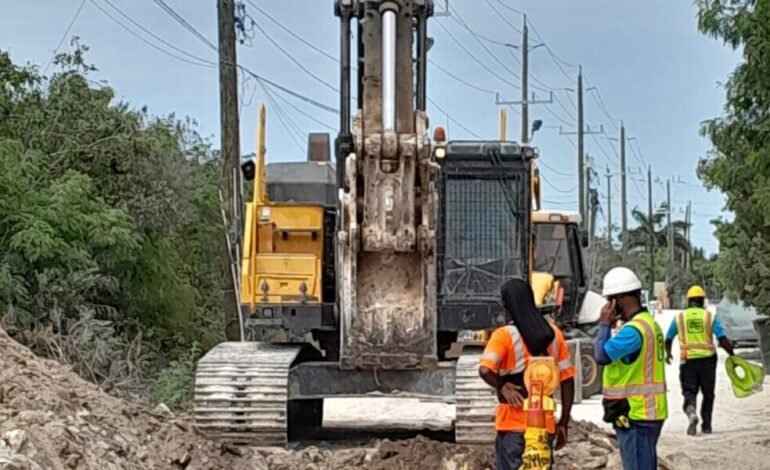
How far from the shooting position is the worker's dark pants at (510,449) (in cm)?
808

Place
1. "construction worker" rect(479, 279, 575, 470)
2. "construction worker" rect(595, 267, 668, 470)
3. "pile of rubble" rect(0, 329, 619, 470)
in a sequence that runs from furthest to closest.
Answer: "pile of rubble" rect(0, 329, 619, 470) → "construction worker" rect(595, 267, 668, 470) → "construction worker" rect(479, 279, 575, 470)

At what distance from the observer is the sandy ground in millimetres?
12656

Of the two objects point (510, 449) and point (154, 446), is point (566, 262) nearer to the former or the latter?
point (154, 446)

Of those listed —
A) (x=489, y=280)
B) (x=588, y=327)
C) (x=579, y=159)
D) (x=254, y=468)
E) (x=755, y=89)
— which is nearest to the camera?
(x=254, y=468)

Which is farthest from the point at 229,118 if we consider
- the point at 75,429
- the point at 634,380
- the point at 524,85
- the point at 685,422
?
the point at 524,85

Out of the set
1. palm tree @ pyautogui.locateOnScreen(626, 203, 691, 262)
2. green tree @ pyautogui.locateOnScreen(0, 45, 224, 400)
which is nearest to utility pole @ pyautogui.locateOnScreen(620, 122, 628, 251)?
palm tree @ pyautogui.locateOnScreen(626, 203, 691, 262)

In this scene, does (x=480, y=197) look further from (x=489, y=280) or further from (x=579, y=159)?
(x=579, y=159)

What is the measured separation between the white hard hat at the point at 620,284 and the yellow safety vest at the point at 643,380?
0.18 m

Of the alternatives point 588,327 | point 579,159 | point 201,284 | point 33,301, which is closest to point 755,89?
point 33,301

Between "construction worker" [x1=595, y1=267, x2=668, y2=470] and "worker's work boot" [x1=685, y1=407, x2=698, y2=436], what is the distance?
697 centimetres

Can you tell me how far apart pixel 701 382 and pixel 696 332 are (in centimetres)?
62

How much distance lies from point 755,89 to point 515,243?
2782 mm

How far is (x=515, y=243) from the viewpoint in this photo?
13.0 metres

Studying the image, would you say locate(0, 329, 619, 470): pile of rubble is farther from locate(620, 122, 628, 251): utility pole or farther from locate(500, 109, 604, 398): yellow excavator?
locate(620, 122, 628, 251): utility pole
